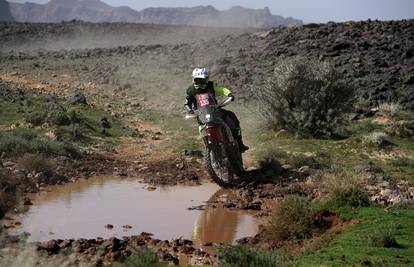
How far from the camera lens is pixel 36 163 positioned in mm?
11617

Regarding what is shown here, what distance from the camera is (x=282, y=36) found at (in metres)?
35.2

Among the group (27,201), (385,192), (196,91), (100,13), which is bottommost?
(27,201)

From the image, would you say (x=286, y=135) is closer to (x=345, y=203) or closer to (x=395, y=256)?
(x=345, y=203)

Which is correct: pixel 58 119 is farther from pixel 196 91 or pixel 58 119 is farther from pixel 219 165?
pixel 219 165

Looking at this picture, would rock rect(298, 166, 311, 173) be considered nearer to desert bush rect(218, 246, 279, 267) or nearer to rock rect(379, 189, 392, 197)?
rock rect(379, 189, 392, 197)

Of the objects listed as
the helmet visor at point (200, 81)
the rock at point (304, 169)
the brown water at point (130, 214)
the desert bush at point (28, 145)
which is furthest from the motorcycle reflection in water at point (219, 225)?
the desert bush at point (28, 145)

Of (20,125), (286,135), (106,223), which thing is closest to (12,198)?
(106,223)

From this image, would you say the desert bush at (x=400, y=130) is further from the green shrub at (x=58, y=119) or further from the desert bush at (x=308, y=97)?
the green shrub at (x=58, y=119)

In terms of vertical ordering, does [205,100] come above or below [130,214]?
above

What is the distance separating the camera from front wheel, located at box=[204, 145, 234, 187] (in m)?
11.7

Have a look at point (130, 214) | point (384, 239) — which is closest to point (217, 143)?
point (130, 214)

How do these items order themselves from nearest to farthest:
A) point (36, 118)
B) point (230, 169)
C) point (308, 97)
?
point (230, 169) → point (308, 97) → point (36, 118)

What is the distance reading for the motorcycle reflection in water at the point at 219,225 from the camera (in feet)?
29.5

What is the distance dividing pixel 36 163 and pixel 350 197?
20.4 ft
